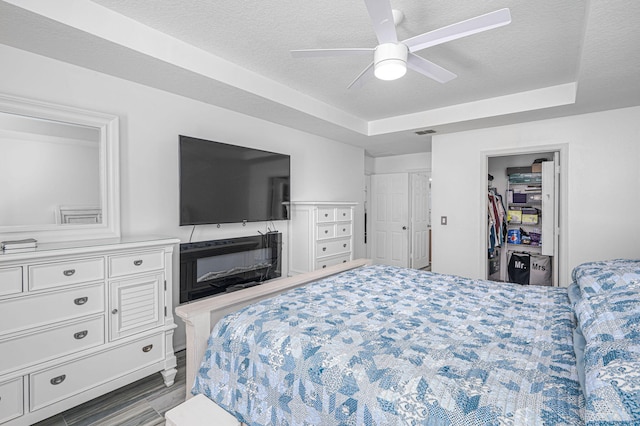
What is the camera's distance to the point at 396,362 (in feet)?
3.87

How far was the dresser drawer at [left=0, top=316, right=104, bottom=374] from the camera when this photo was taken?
172cm

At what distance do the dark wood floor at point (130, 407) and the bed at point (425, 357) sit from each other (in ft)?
2.21

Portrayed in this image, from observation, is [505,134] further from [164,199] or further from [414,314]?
[164,199]

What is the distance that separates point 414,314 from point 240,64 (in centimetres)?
233

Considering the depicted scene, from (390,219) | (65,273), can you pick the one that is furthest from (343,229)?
(65,273)

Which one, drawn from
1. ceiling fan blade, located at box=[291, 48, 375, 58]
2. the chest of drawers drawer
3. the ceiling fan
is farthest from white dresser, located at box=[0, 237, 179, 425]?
the chest of drawers drawer

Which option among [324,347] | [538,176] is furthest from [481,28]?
[538,176]

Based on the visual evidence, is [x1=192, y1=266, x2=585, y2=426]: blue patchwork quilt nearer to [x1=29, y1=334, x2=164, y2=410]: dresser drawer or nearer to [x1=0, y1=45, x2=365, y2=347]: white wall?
[x1=29, y1=334, x2=164, y2=410]: dresser drawer

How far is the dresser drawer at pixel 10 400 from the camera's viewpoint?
169cm

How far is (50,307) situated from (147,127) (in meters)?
1.52

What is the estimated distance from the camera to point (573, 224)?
3539 millimetres

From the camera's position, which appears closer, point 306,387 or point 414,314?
point 306,387

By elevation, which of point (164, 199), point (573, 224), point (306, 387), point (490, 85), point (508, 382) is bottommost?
point (306, 387)

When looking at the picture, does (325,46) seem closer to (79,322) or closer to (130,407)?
(79,322)
